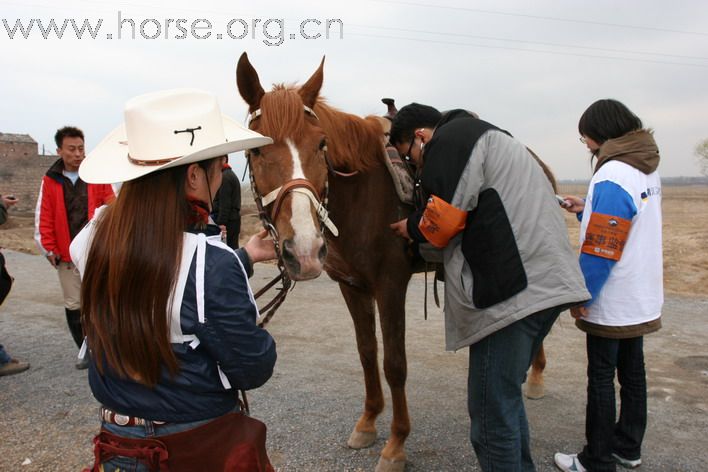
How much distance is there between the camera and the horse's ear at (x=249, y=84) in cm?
244

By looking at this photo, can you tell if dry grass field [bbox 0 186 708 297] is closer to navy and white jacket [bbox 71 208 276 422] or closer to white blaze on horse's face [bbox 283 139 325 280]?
white blaze on horse's face [bbox 283 139 325 280]

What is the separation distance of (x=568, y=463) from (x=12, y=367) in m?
4.87

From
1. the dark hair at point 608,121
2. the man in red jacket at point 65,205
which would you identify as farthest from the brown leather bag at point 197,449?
the man in red jacket at point 65,205

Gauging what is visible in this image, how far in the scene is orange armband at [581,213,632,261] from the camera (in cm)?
239

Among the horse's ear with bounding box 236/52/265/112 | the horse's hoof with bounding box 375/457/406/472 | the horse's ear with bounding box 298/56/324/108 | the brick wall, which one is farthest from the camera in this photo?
the brick wall

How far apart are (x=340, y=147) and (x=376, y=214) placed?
19.1 inches

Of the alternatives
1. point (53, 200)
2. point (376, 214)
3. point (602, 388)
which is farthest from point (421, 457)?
point (53, 200)

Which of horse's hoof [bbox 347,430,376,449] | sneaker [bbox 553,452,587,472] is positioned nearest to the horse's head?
horse's hoof [bbox 347,430,376,449]

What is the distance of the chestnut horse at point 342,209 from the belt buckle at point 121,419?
0.85 meters

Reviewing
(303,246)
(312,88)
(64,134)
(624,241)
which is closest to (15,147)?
(64,134)

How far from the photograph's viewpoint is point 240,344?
136 cm

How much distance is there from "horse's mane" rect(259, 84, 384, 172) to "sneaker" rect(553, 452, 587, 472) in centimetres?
214

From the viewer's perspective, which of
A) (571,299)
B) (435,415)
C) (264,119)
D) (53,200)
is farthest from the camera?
(53,200)

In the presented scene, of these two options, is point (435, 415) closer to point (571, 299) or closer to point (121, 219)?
point (571, 299)
